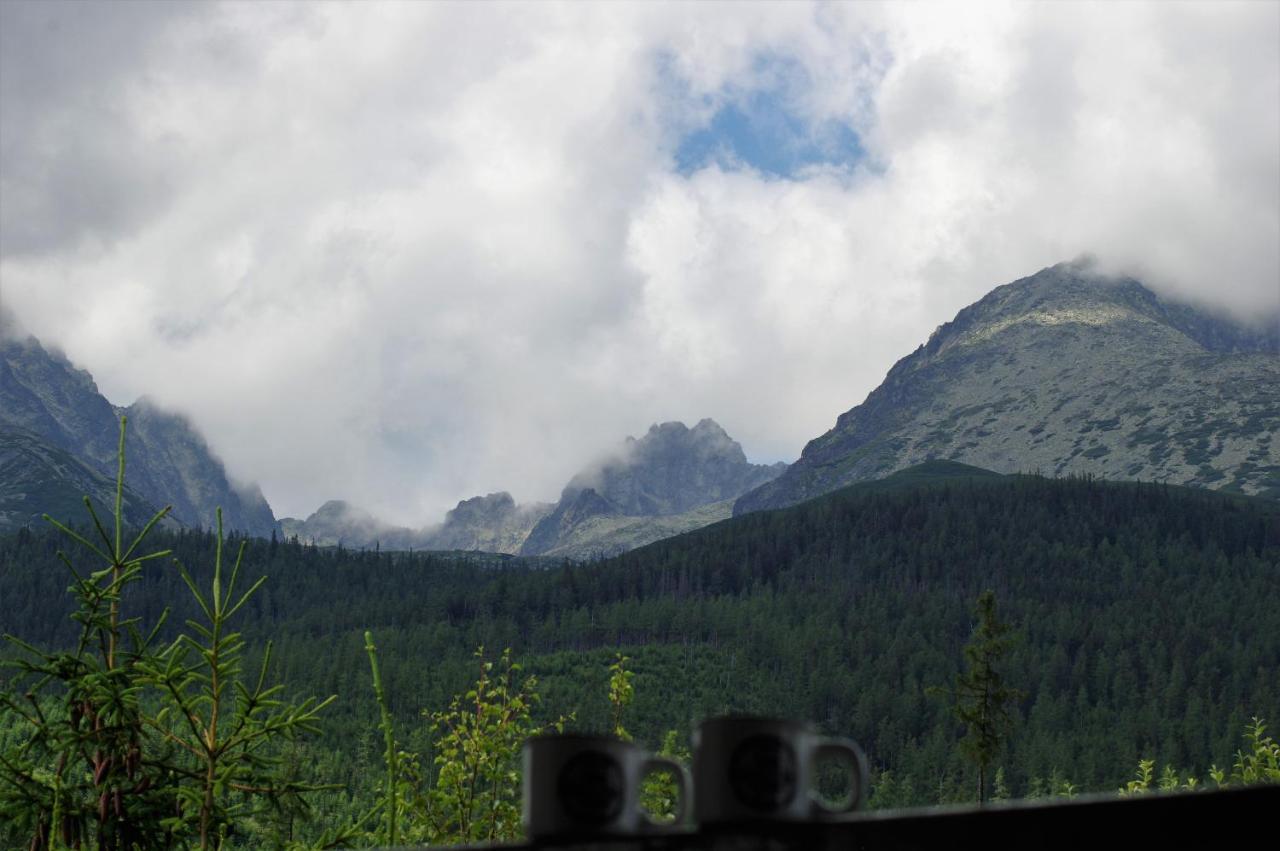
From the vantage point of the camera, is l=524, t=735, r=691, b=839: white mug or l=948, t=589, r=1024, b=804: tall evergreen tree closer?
l=524, t=735, r=691, b=839: white mug

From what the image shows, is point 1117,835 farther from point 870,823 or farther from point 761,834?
point 761,834

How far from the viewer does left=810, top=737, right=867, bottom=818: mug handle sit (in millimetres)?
2592

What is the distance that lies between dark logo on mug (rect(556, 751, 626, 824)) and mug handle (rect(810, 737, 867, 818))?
411 millimetres

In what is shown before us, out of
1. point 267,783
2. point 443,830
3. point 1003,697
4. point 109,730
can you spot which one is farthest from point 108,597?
point 1003,697

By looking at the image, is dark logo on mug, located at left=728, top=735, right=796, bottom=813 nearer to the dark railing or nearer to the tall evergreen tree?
the dark railing

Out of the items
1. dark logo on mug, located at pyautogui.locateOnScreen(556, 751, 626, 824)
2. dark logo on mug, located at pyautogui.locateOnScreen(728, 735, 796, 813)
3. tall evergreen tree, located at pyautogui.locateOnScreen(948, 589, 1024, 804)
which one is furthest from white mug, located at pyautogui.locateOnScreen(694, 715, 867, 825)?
tall evergreen tree, located at pyautogui.locateOnScreen(948, 589, 1024, 804)

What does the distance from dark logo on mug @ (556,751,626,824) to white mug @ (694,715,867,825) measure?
0.17 meters

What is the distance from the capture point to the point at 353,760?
547 feet

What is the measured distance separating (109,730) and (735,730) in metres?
5.08

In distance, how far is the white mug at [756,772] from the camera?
255 cm

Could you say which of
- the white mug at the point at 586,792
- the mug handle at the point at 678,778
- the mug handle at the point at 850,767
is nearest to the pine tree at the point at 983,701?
the mug handle at the point at 850,767

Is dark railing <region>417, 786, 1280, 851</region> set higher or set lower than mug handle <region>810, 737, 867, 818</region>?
lower

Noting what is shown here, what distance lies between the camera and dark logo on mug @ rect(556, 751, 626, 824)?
8.38 ft

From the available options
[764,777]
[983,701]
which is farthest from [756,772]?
[983,701]
